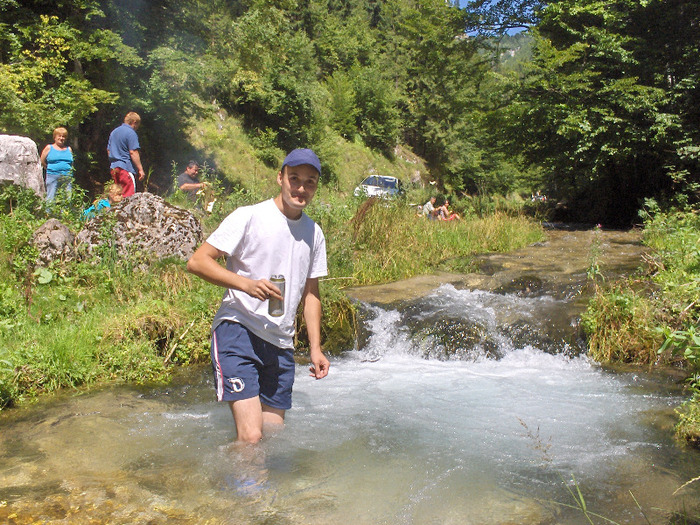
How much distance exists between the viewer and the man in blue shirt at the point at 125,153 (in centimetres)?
994

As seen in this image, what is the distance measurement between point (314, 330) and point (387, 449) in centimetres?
122

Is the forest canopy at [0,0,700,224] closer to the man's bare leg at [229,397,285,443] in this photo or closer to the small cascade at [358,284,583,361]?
the small cascade at [358,284,583,361]

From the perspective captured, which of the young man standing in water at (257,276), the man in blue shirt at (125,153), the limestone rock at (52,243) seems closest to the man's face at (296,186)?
the young man standing in water at (257,276)

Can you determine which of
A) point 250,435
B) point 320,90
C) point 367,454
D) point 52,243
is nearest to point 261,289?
point 250,435

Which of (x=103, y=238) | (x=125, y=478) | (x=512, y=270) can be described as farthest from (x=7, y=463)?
(x=512, y=270)

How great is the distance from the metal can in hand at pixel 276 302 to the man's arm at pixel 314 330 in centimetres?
45

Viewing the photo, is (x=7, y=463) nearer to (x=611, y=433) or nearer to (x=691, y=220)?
(x=611, y=433)

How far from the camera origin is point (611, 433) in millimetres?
4953

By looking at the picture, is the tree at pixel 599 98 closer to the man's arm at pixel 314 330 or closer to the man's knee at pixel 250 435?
the man's arm at pixel 314 330

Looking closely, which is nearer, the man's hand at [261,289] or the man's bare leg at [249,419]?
the man's hand at [261,289]

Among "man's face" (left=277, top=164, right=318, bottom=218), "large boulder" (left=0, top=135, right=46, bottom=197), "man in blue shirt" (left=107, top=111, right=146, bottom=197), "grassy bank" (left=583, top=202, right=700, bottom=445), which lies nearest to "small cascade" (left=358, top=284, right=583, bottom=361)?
"grassy bank" (left=583, top=202, right=700, bottom=445)

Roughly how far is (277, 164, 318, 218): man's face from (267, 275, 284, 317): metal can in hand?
0.48 meters

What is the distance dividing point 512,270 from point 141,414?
7.53 meters

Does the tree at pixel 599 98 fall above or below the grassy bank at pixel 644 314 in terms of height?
above
